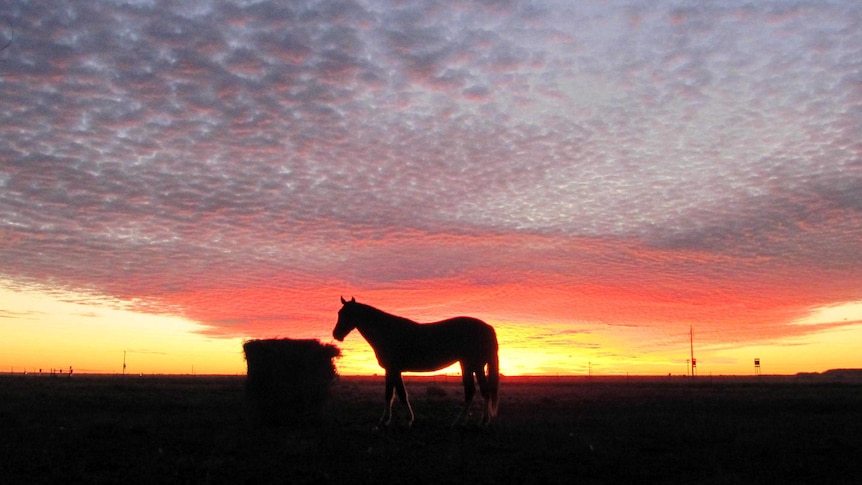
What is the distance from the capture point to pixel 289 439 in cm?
1246

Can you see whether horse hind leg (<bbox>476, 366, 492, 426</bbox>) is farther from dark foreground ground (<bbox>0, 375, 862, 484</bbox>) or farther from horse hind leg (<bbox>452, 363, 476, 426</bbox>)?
dark foreground ground (<bbox>0, 375, 862, 484</bbox>)

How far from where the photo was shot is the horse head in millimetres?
15758

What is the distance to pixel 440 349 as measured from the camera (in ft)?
49.5

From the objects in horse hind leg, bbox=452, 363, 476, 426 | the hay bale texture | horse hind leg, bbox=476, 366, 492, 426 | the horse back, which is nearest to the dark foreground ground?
horse hind leg, bbox=476, 366, 492, 426

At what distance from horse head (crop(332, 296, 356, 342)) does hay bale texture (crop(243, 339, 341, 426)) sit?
0.75 m

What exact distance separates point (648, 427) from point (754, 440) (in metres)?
2.82

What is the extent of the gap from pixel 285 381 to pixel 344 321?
187 cm

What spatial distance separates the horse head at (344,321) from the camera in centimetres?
1576

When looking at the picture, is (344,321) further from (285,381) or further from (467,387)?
(467,387)

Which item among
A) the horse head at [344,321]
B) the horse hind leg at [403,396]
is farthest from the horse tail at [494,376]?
the horse head at [344,321]

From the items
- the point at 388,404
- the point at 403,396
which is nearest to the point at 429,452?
the point at 403,396

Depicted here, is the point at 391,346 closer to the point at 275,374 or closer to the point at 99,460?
the point at 275,374

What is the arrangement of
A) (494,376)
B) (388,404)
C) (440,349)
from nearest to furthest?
1. (388,404)
2. (440,349)
3. (494,376)

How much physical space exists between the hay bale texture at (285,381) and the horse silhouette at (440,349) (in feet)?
5.36
